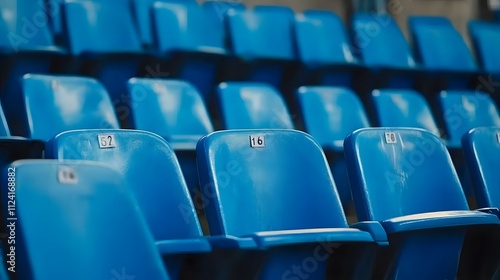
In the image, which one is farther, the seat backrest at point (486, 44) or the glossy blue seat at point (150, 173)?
the seat backrest at point (486, 44)

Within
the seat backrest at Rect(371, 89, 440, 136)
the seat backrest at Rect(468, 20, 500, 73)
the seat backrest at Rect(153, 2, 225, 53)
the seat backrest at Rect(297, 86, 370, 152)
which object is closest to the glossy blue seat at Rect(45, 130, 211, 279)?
the seat backrest at Rect(297, 86, 370, 152)

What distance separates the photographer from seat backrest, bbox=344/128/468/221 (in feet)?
2.40

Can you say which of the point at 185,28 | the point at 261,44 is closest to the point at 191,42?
the point at 185,28

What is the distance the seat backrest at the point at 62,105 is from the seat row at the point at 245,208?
71mm

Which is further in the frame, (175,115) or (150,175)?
(175,115)

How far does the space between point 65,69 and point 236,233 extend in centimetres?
63

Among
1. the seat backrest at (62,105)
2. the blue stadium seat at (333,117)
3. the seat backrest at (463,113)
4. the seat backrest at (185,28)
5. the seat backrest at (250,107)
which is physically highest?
the seat backrest at (185,28)

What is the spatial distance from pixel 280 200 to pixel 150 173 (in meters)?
0.11

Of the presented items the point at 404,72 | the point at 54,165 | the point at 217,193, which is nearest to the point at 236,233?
the point at 217,193

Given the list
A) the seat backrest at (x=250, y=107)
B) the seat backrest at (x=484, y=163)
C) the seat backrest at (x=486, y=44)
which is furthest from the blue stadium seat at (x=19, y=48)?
the seat backrest at (x=486, y=44)

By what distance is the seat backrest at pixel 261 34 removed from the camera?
1.41 m

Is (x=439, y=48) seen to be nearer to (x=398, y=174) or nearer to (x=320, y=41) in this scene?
(x=320, y=41)

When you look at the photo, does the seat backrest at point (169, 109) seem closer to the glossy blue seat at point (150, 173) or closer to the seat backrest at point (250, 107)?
the seat backrest at point (250, 107)

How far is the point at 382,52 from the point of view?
62.0 inches
